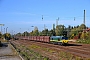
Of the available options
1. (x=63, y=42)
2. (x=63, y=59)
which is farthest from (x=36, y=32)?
(x=63, y=59)

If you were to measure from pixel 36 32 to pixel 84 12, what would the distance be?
97.8 metres

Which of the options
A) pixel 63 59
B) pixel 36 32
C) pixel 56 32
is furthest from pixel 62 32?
pixel 63 59

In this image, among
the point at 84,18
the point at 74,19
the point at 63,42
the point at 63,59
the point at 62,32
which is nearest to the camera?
the point at 63,59

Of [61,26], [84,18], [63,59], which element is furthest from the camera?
[61,26]

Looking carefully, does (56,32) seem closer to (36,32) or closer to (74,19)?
(36,32)

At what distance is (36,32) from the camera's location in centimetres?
15925

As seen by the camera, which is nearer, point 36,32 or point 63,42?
point 63,42

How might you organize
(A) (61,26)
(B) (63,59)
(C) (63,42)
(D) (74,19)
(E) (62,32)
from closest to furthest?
(B) (63,59) < (C) (63,42) < (D) (74,19) < (E) (62,32) < (A) (61,26)

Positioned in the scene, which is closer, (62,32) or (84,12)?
(84,12)

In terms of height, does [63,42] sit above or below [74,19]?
below

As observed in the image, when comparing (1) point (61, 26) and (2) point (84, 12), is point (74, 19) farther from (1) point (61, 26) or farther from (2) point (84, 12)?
(1) point (61, 26)

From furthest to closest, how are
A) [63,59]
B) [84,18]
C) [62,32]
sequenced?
[62,32] → [84,18] → [63,59]

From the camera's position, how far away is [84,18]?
206ft

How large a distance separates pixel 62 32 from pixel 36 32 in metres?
26.6
